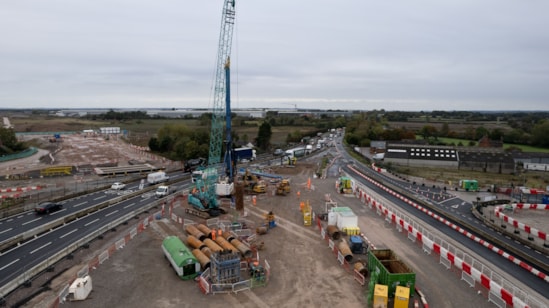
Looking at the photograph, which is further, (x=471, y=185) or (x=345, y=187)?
(x=471, y=185)

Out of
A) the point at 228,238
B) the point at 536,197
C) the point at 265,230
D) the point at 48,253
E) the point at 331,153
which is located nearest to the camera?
the point at 48,253

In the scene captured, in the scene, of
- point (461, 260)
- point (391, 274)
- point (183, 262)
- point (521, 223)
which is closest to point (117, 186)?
point (183, 262)

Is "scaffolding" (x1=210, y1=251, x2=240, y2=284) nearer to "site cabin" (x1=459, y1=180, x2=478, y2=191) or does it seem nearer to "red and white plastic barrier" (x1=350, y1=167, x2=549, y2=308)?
"red and white plastic barrier" (x1=350, y1=167, x2=549, y2=308)

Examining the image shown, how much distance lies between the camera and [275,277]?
2122cm

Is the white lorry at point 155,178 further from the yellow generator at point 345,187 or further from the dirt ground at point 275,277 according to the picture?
the yellow generator at point 345,187

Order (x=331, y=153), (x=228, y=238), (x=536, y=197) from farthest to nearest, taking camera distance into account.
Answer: (x=331, y=153) → (x=536, y=197) → (x=228, y=238)

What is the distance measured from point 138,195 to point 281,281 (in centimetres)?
2635

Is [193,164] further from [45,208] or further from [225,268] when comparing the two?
[225,268]

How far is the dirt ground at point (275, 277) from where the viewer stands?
1831cm

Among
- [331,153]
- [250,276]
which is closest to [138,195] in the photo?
[250,276]

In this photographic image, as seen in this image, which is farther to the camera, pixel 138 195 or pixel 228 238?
pixel 138 195

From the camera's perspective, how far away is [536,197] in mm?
40781

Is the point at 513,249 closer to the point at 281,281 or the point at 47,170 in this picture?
the point at 281,281

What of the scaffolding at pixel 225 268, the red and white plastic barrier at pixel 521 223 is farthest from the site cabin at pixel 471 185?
the scaffolding at pixel 225 268
